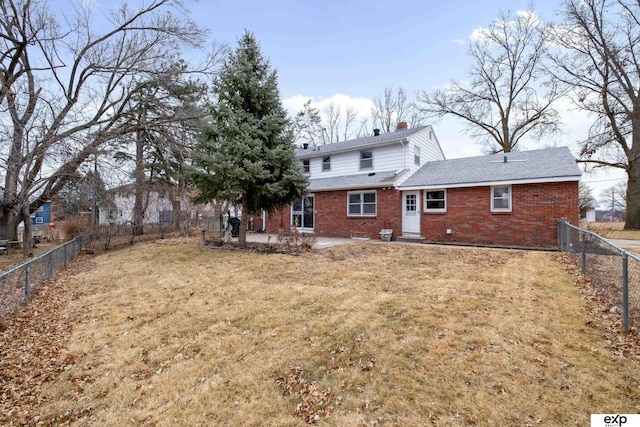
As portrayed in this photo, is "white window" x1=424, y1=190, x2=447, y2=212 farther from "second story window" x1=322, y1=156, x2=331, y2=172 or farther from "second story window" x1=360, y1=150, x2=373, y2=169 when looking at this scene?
"second story window" x1=322, y1=156, x2=331, y2=172

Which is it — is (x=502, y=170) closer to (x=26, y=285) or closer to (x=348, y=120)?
(x=26, y=285)

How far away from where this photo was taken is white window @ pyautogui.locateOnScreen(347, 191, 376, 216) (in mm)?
14991

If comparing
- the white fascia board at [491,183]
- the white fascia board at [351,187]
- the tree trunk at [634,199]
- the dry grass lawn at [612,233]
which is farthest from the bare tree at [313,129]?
the tree trunk at [634,199]

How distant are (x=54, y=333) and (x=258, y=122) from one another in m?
7.95

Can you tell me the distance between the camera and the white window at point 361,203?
49.2ft

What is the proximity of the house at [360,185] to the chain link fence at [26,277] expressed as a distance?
847 centimetres

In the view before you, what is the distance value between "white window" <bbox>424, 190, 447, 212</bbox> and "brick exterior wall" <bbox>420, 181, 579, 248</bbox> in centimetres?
21

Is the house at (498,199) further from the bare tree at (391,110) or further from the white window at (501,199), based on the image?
the bare tree at (391,110)

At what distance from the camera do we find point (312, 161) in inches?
750

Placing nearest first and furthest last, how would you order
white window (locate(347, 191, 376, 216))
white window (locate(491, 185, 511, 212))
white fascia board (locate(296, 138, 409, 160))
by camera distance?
1. white window (locate(491, 185, 511, 212))
2. white window (locate(347, 191, 376, 216))
3. white fascia board (locate(296, 138, 409, 160))

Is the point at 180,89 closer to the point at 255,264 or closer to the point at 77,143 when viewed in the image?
the point at 77,143

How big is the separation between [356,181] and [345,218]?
1964 millimetres

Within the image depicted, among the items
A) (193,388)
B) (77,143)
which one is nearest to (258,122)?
(77,143)

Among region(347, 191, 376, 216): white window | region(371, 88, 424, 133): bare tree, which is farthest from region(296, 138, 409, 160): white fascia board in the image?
region(371, 88, 424, 133): bare tree
